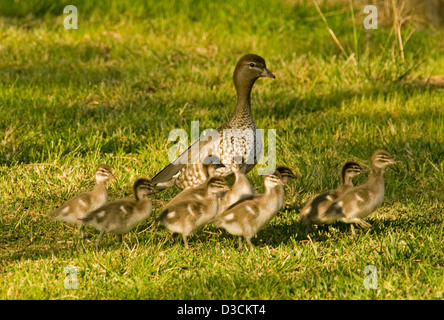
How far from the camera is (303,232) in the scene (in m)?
6.49

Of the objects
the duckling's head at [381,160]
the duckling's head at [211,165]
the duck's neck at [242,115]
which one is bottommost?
the duckling's head at [381,160]

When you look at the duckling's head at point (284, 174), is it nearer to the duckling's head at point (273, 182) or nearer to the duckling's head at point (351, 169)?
the duckling's head at point (273, 182)

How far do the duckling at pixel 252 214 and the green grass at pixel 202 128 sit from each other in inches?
7.8

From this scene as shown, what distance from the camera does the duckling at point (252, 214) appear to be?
19.4 ft

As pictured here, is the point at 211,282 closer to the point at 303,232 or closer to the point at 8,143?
the point at 303,232

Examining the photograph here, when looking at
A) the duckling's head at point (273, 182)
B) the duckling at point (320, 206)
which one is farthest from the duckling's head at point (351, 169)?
the duckling's head at point (273, 182)

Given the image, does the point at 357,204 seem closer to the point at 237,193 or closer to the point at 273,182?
the point at 273,182

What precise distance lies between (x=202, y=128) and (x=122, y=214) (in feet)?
11.5

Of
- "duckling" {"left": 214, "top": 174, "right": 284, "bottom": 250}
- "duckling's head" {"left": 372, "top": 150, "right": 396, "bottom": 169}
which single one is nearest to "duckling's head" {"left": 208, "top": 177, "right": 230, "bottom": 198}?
"duckling" {"left": 214, "top": 174, "right": 284, "bottom": 250}

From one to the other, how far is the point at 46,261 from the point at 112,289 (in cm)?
80

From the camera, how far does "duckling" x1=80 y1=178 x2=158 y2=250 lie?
5.88m

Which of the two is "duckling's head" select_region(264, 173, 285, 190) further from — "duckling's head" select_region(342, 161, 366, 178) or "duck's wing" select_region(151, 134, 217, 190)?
"duck's wing" select_region(151, 134, 217, 190)

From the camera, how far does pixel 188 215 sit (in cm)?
595

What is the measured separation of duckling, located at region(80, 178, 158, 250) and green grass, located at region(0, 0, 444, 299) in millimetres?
184
